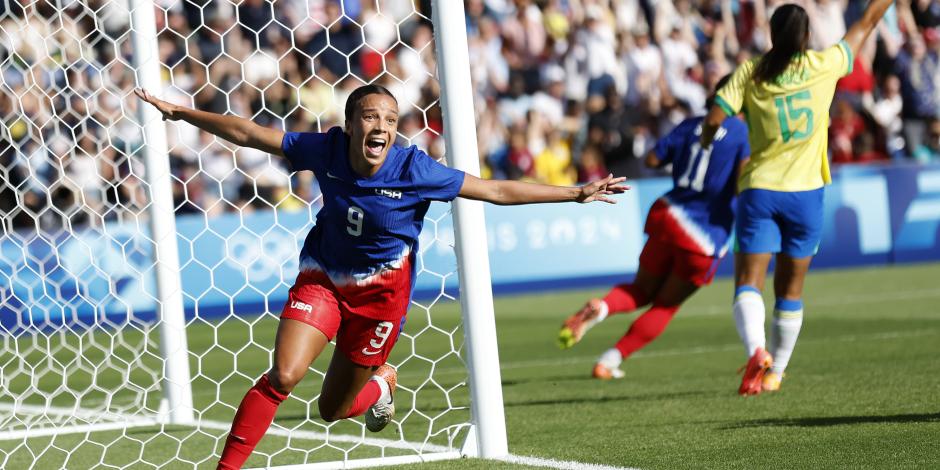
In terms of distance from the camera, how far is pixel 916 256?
667 inches

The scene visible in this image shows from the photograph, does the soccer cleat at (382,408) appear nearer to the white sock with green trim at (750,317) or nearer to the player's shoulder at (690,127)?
the white sock with green trim at (750,317)

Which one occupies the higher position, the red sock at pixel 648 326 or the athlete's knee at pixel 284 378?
the athlete's knee at pixel 284 378

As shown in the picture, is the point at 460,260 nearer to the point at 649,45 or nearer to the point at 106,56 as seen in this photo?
the point at 106,56

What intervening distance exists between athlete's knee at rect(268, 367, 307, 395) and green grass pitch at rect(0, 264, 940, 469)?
0.90m

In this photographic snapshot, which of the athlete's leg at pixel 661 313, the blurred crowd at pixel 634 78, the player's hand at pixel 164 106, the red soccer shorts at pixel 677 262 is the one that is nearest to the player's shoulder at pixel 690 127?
the red soccer shorts at pixel 677 262

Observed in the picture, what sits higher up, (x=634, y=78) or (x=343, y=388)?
(x=343, y=388)

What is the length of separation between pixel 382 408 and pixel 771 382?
8.45 ft

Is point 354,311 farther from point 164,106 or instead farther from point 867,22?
point 867,22

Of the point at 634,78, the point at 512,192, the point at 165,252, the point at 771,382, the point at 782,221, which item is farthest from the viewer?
the point at 634,78

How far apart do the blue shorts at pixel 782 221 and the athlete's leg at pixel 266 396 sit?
9.91ft

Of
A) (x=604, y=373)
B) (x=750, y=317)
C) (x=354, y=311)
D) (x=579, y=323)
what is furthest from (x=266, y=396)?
(x=604, y=373)

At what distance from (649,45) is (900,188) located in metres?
4.49

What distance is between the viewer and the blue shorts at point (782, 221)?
23.2ft

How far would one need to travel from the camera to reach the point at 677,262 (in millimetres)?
8539
